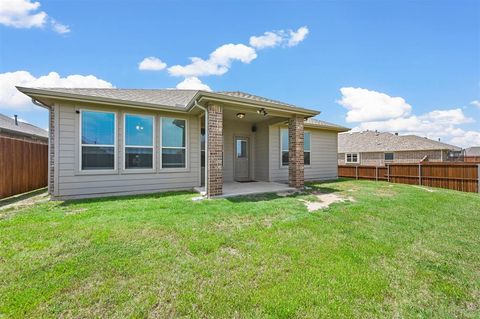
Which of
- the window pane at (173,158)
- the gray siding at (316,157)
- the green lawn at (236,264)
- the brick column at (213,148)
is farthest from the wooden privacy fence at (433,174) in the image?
the window pane at (173,158)

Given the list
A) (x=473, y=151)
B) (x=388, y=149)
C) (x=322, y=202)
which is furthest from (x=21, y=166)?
(x=473, y=151)

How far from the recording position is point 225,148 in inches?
382

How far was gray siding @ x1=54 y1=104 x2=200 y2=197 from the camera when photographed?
20.1ft

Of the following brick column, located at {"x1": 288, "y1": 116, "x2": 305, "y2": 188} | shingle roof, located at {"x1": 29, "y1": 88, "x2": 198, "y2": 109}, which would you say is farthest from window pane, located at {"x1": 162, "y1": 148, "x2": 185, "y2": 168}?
brick column, located at {"x1": 288, "y1": 116, "x2": 305, "y2": 188}

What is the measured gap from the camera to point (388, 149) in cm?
2395

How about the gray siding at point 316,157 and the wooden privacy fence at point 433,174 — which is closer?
the wooden privacy fence at point 433,174

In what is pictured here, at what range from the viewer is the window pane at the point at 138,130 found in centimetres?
691

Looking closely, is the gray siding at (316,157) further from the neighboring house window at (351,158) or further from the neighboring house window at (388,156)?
the neighboring house window at (351,158)

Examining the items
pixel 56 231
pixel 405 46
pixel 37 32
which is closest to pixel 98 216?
pixel 56 231

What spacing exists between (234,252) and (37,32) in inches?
383

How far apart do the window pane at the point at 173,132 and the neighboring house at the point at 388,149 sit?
955 inches

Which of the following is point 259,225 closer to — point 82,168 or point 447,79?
point 82,168

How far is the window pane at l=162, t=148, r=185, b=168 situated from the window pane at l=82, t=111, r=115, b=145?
167 centimetres

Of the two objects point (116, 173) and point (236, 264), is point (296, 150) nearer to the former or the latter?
point (236, 264)
